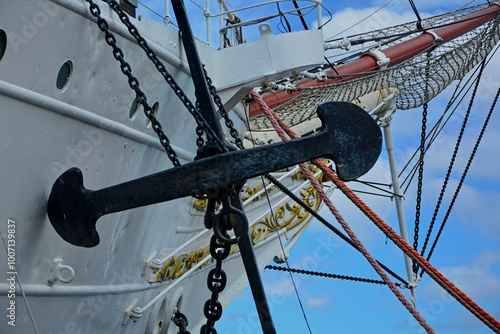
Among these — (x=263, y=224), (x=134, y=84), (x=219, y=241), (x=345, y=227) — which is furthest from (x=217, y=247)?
(x=263, y=224)

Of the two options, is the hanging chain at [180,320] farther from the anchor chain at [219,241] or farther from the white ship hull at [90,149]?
the anchor chain at [219,241]

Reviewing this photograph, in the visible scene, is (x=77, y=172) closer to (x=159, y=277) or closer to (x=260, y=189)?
(x=159, y=277)

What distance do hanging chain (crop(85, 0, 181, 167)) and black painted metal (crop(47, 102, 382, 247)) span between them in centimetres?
22

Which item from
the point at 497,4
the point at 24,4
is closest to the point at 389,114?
the point at 497,4

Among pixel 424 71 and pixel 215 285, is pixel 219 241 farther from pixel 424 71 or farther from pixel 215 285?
pixel 424 71

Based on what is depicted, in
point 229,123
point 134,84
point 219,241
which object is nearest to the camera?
point 219,241

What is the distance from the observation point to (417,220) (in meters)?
7.66

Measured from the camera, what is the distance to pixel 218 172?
3.10m

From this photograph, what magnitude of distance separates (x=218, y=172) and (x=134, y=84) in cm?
65

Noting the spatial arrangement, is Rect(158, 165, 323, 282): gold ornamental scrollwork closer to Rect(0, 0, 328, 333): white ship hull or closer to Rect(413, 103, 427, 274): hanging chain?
Rect(0, 0, 328, 333): white ship hull

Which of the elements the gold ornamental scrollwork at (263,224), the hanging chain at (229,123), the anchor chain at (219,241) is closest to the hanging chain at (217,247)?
the anchor chain at (219,241)

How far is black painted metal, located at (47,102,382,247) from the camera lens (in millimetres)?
3100

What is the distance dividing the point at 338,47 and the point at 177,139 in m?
1.72

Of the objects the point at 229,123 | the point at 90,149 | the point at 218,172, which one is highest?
the point at 229,123
